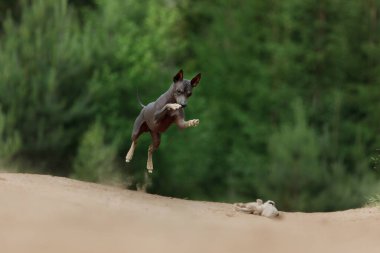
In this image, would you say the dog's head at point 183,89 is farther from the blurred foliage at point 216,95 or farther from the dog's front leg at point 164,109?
the blurred foliage at point 216,95

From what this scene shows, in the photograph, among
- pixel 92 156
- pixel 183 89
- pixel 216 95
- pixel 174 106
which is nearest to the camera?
pixel 174 106

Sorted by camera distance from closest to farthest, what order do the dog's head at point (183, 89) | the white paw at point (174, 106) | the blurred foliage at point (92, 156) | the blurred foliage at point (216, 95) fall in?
the white paw at point (174, 106)
the dog's head at point (183, 89)
the blurred foliage at point (92, 156)
the blurred foliage at point (216, 95)

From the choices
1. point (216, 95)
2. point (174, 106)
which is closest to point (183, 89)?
point (174, 106)

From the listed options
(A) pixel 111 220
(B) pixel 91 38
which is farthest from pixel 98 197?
(B) pixel 91 38

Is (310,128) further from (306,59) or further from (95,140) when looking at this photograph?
(95,140)

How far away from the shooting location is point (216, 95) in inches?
810

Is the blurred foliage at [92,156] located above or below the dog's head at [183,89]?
below

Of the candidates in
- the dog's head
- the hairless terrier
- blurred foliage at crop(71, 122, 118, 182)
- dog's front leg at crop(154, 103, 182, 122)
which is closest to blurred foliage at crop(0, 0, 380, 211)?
blurred foliage at crop(71, 122, 118, 182)

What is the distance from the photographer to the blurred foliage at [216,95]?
16.0 m

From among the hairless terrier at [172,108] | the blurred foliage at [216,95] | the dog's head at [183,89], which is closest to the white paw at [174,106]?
the hairless terrier at [172,108]

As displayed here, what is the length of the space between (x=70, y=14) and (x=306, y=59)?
6006 mm

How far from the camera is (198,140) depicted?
61.1 feet

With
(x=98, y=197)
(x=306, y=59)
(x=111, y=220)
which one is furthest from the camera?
(x=306, y=59)

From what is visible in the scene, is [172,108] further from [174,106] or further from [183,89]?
[183,89]
